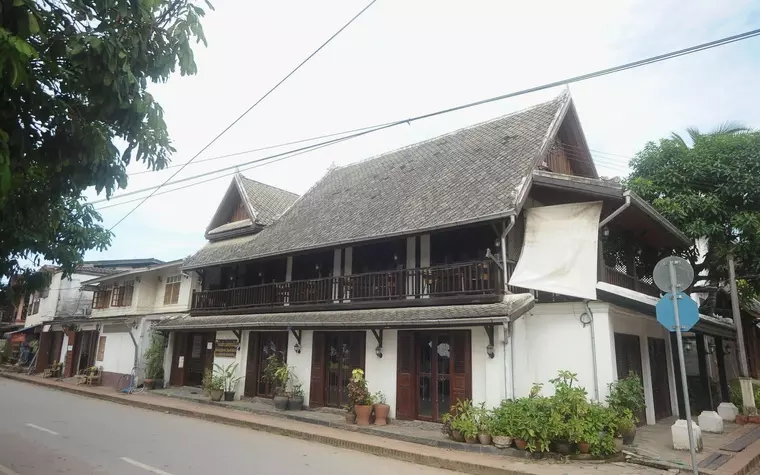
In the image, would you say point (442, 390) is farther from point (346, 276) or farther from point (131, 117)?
point (131, 117)

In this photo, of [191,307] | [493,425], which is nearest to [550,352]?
[493,425]

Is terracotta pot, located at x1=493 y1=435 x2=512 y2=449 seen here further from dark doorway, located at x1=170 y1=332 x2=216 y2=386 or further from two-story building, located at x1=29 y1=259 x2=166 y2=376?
two-story building, located at x1=29 y1=259 x2=166 y2=376

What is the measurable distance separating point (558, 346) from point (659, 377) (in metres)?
4.88

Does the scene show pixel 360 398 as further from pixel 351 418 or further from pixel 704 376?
pixel 704 376

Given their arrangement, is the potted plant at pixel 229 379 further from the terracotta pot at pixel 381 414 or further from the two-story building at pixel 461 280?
the terracotta pot at pixel 381 414

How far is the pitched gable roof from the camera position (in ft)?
69.0

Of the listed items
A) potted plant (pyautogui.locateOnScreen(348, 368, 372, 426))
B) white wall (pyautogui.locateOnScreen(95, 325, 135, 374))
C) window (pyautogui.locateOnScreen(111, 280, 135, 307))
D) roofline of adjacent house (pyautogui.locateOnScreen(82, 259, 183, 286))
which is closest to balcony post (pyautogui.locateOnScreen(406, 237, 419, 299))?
potted plant (pyautogui.locateOnScreen(348, 368, 372, 426))

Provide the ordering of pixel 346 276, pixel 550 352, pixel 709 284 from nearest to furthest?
1. pixel 550 352
2. pixel 346 276
3. pixel 709 284

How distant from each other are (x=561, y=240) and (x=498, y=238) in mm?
1440

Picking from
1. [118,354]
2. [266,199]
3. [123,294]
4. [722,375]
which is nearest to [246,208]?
[266,199]

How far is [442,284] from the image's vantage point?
12891 millimetres

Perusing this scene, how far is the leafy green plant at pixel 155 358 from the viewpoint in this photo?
21.6 meters

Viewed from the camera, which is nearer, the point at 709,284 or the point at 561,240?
the point at 561,240

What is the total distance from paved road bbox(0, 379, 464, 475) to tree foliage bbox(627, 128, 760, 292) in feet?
38.3
